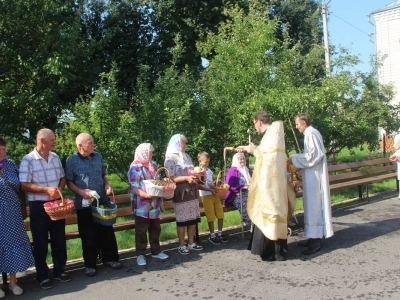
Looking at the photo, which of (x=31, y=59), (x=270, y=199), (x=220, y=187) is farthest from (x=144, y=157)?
(x=31, y=59)

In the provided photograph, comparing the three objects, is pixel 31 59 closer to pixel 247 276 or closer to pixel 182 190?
pixel 182 190

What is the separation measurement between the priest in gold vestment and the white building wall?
25528 mm

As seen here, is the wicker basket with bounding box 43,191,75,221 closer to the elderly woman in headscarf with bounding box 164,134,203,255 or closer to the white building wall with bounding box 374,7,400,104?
the elderly woman in headscarf with bounding box 164,134,203,255

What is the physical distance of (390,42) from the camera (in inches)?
1157

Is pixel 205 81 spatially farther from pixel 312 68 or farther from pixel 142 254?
pixel 142 254

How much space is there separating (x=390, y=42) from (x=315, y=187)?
26.5 m

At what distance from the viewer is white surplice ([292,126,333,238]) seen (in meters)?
6.09

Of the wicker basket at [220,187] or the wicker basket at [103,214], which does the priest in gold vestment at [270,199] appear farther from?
the wicker basket at [103,214]

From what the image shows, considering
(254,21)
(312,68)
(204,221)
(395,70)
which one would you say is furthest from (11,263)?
(395,70)

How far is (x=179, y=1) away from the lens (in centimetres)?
1845

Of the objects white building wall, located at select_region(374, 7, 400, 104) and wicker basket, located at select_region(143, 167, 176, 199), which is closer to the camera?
wicker basket, located at select_region(143, 167, 176, 199)

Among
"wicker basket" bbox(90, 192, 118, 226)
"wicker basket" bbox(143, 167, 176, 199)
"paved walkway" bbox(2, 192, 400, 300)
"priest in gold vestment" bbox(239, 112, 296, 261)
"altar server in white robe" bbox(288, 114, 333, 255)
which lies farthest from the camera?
"altar server in white robe" bbox(288, 114, 333, 255)

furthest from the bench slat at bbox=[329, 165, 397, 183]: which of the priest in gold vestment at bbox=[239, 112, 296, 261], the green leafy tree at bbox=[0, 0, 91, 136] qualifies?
the green leafy tree at bbox=[0, 0, 91, 136]

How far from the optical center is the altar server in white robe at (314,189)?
240 inches
